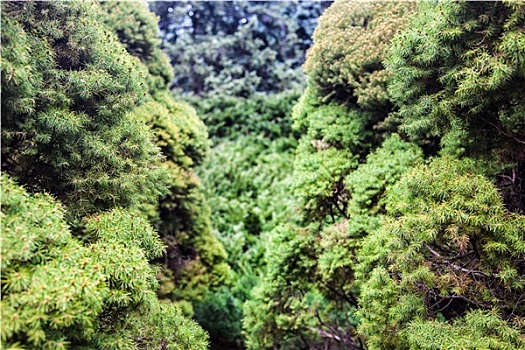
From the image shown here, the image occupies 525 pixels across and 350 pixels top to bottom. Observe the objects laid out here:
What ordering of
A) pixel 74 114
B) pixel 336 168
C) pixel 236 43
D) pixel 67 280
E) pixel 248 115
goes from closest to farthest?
pixel 67 280
pixel 74 114
pixel 336 168
pixel 248 115
pixel 236 43

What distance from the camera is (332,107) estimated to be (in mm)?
5000

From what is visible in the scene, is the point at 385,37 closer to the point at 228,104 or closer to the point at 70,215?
the point at 70,215

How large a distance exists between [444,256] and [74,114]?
2.59m

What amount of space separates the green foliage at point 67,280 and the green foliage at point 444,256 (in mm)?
1478

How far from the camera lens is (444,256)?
10.9 feet

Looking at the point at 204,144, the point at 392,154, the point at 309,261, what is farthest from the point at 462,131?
the point at 204,144

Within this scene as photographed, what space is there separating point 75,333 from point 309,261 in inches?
114

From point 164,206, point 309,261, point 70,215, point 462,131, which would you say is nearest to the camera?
point 70,215

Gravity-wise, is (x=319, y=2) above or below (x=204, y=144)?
above

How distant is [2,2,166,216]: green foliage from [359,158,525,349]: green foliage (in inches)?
70.3

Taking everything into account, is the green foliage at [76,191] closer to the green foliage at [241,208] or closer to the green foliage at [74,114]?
the green foliage at [74,114]

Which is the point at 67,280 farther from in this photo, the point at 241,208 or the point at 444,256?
the point at 241,208

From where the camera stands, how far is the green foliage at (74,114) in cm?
280

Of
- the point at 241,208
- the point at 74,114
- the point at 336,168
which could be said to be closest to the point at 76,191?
the point at 74,114
